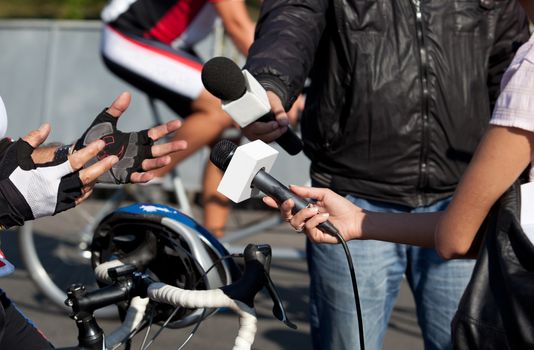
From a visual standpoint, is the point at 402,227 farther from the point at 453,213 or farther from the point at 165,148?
the point at 165,148

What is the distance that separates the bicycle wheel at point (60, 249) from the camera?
5527 millimetres

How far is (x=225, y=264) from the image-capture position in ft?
8.00

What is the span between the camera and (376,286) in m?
3.01

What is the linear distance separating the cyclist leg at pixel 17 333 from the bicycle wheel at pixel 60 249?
281 centimetres

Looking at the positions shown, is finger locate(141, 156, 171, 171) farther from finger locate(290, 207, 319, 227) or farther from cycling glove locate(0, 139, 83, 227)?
finger locate(290, 207, 319, 227)

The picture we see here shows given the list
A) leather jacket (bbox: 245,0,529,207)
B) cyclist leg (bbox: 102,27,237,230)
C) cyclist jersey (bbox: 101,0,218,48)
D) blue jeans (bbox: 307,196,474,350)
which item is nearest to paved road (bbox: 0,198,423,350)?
cyclist leg (bbox: 102,27,237,230)

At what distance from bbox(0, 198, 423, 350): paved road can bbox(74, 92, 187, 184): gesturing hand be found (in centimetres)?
210

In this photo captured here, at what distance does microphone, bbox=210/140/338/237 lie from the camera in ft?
6.60

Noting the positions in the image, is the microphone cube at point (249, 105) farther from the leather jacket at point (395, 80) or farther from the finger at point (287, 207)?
the leather jacket at point (395, 80)

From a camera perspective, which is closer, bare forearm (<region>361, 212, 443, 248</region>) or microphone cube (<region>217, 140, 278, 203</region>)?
microphone cube (<region>217, 140, 278, 203</region>)

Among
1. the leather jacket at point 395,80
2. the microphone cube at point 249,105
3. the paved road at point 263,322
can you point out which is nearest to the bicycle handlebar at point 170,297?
the microphone cube at point 249,105

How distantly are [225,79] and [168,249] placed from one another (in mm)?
498

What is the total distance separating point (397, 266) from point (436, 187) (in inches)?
11.1

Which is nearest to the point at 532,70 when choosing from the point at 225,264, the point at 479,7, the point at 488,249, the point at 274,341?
the point at 488,249
